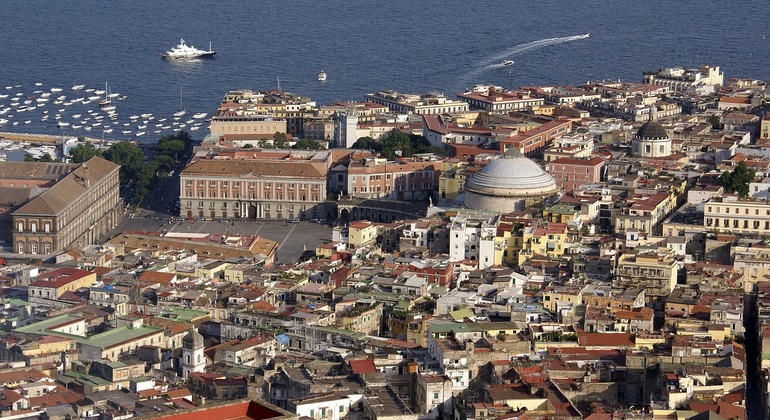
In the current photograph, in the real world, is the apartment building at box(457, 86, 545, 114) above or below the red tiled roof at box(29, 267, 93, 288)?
above

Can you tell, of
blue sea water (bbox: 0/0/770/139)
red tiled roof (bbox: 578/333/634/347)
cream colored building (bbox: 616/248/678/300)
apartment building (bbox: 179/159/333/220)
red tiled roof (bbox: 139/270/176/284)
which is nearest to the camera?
red tiled roof (bbox: 578/333/634/347)

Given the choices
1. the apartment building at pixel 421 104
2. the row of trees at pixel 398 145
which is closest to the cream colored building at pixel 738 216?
the row of trees at pixel 398 145

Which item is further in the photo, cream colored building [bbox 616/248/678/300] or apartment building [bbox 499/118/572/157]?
apartment building [bbox 499/118/572/157]

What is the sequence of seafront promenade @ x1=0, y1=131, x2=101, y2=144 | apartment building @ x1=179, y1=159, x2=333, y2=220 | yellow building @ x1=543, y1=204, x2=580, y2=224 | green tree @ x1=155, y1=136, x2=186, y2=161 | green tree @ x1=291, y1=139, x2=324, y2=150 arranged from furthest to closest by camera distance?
seafront promenade @ x1=0, y1=131, x2=101, y2=144
green tree @ x1=155, y1=136, x2=186, y2=161
green tree @ x1=291, y1=139, x2=324, y2=150
apartment building @ x1=179, y1=159, x2=333, y2=220
yellow building @ x1=543, y1=204, x2=580, y2=224

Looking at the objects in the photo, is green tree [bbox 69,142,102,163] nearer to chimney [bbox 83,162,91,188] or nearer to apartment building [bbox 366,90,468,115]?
chimney [bbox 83,162,91,188]

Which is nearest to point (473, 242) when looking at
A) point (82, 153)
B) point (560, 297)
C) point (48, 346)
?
point (560, 297)

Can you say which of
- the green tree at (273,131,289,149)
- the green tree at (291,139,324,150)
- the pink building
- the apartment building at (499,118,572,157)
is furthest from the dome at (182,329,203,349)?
the green tree at (273,131,289,149)

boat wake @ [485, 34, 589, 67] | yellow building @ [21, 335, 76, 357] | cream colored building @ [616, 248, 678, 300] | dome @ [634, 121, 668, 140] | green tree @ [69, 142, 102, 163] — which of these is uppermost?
boat wake @ [485, 34, 589, 67]
